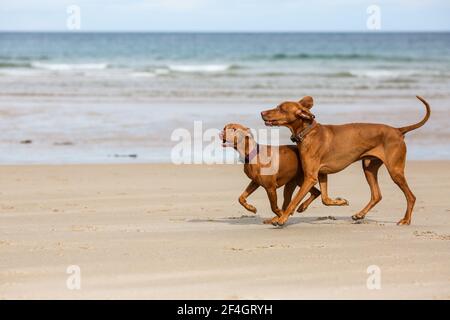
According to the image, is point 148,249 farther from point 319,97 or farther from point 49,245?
point 319,97

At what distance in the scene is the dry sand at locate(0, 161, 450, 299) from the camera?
250 inches

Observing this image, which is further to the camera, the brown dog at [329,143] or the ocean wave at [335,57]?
the ocean wave at [335,57]

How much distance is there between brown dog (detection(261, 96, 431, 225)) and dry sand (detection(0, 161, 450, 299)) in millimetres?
547

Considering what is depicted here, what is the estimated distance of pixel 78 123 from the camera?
19125mm

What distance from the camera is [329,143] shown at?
8.69 m

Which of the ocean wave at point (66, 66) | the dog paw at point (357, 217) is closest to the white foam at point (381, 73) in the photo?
the ocean wave at point (66, 66)

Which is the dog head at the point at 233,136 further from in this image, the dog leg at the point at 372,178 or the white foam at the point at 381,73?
the white foam at the point at 381,73

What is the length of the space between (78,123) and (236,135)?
11101 millimetres

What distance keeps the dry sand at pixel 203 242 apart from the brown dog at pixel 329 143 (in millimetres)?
547

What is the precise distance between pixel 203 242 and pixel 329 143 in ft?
5.51

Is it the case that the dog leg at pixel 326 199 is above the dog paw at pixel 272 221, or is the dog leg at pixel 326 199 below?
above

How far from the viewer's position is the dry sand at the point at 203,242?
636cm

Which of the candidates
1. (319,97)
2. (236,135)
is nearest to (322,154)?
(236,135)
